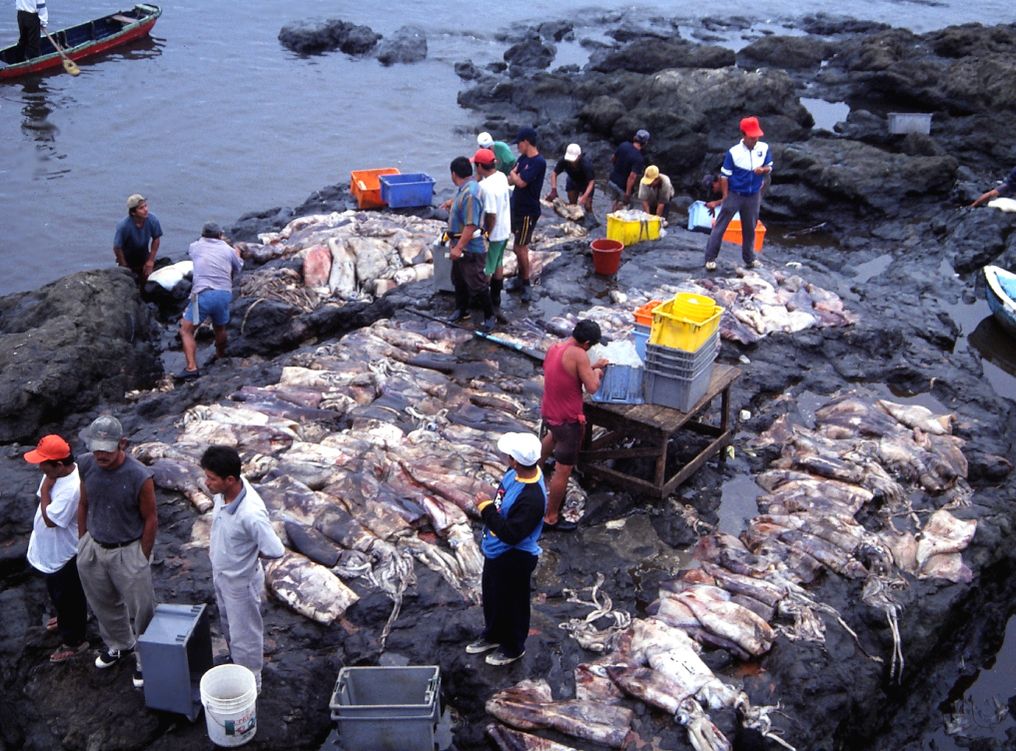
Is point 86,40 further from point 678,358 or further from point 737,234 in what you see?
point 678,358

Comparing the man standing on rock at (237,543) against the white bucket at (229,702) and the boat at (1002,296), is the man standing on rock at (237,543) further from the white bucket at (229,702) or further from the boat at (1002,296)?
the boat at (1002,296)

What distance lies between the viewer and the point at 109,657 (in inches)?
266

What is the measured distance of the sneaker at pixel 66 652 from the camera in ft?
22.5

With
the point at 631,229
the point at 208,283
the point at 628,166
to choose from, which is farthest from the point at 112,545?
the point at 628,166

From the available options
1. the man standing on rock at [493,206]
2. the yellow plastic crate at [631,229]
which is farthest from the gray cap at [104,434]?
the yellow plastic crate at [631,229]

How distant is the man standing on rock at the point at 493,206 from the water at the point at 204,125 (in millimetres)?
7837

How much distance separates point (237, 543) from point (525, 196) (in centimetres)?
762

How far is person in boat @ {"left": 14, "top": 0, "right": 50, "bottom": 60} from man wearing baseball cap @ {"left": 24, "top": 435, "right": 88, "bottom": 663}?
24382 mm

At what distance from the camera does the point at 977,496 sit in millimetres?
9742

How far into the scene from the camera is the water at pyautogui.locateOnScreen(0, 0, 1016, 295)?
19.5 m

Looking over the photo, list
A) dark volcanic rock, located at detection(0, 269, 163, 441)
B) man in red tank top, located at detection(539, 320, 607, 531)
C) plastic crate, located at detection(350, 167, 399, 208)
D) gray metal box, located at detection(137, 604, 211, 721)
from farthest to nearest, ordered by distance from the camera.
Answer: plastic crate, located at detection(350, 167, 399, 208)
dark volcanic rock, located at detection(0, 269, 163, 441)
man in red tank top, located at detection(539, 320, 607, 531)
gray metal box, located at detection(137, 604, 211, 721)

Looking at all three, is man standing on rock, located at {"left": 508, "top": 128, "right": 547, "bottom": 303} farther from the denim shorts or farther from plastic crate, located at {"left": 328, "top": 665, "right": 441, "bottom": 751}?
plastic crate, located at {"left": 328, "top": 665, "right": 441, "bottom": 751}

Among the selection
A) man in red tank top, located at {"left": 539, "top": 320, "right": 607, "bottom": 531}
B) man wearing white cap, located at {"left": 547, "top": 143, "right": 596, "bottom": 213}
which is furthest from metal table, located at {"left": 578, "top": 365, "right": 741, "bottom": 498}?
man wearing white cap, located at {"left": 547, "top": 143, "right": 596, "bottom": 213}

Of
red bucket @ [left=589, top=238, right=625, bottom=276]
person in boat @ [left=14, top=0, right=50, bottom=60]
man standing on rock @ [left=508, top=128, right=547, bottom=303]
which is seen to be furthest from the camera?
person in boat @ [left=14, top=0, right=50, bottom=60]
